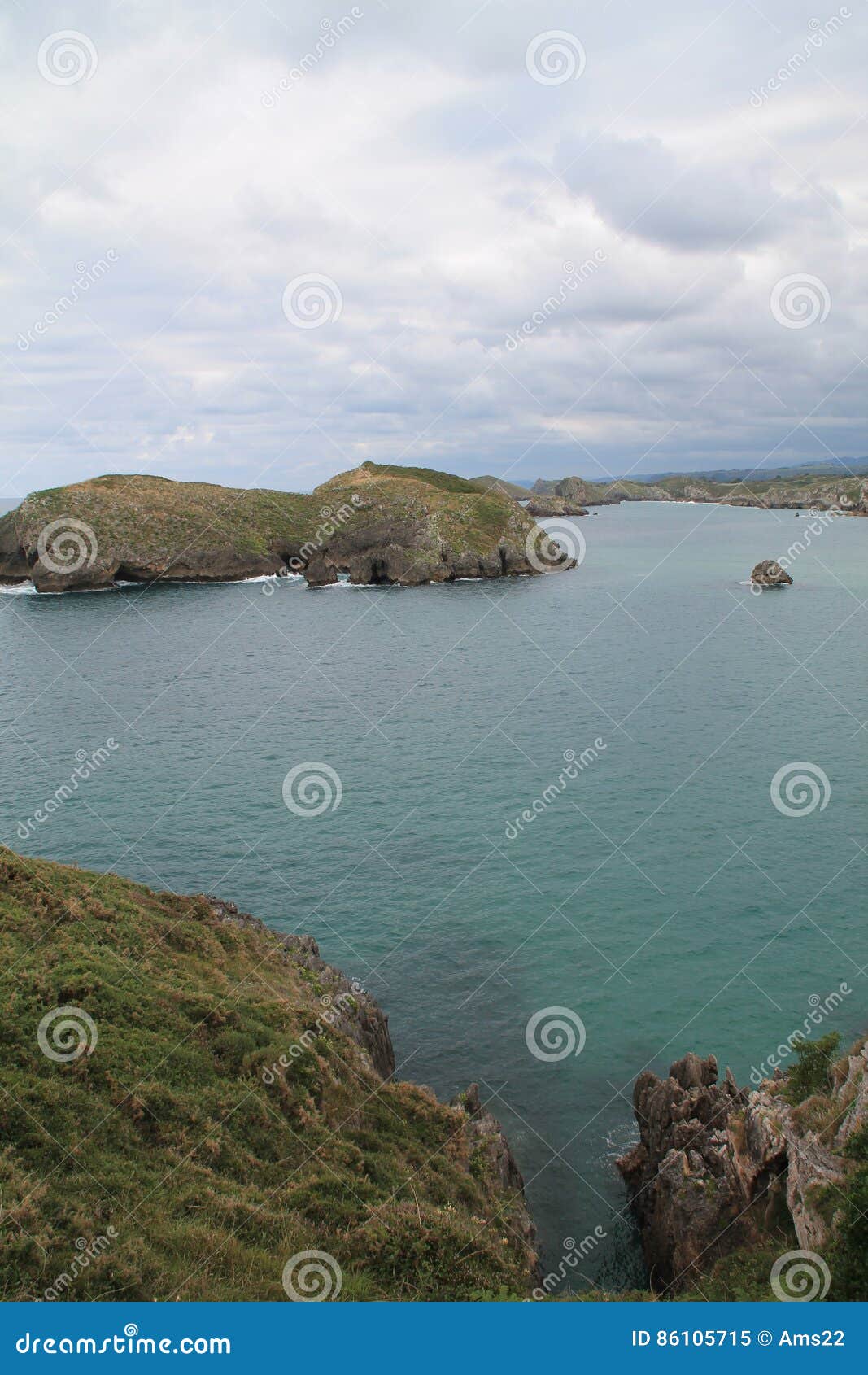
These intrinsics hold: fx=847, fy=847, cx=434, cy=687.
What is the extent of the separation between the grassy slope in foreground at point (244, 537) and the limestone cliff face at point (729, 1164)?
4472 inches

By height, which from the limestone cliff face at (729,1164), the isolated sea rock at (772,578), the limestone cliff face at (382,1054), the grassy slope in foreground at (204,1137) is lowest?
the grassy slope in foreground at (204,1137)

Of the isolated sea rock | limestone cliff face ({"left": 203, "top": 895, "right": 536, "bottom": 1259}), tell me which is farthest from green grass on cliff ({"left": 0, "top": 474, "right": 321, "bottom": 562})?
limestone cliff face ({"left": 203, "top": 895, "right": 536, "bottom": 1259})

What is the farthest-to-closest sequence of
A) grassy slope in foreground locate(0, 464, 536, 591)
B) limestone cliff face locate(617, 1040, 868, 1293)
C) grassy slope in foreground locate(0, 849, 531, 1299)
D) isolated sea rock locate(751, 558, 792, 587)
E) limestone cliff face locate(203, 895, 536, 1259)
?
1. grassy slope in foreground locate(0, 464, 536, 591)
2. isolated sea rock locate(751, 558, 792, 587)
3. limestone cliff face locate(203, 895, 536, 1259)
4. limestone cliff face locate(617, 1040, 868, 1293)
5. grassy slope in foreground locate(0, 849, 531, 1299)

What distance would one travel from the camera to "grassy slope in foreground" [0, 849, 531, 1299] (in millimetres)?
13555

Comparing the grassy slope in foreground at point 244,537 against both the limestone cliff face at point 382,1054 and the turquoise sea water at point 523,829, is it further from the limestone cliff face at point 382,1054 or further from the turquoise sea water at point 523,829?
the limestone cliff face at point 382,1054

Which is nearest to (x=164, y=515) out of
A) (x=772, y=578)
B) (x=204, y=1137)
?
(x=772, y=578)

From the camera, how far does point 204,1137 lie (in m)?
16.8

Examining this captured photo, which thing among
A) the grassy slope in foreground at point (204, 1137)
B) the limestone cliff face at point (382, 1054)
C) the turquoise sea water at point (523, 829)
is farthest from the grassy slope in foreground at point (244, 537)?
the grassy slope in foreground at point (204, 1137)

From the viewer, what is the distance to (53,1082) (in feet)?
53.4

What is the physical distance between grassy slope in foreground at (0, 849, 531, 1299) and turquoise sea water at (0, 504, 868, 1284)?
4636 mm

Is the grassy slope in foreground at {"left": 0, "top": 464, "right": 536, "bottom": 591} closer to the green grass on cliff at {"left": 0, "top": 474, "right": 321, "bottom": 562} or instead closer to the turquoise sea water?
the green grass on cliff at {"left": 0, "top": 474, "right": 321, "bottom": 562}

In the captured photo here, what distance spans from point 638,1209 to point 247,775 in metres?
32.7

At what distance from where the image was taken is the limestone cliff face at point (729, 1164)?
15977mm

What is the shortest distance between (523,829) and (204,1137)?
25.9m
